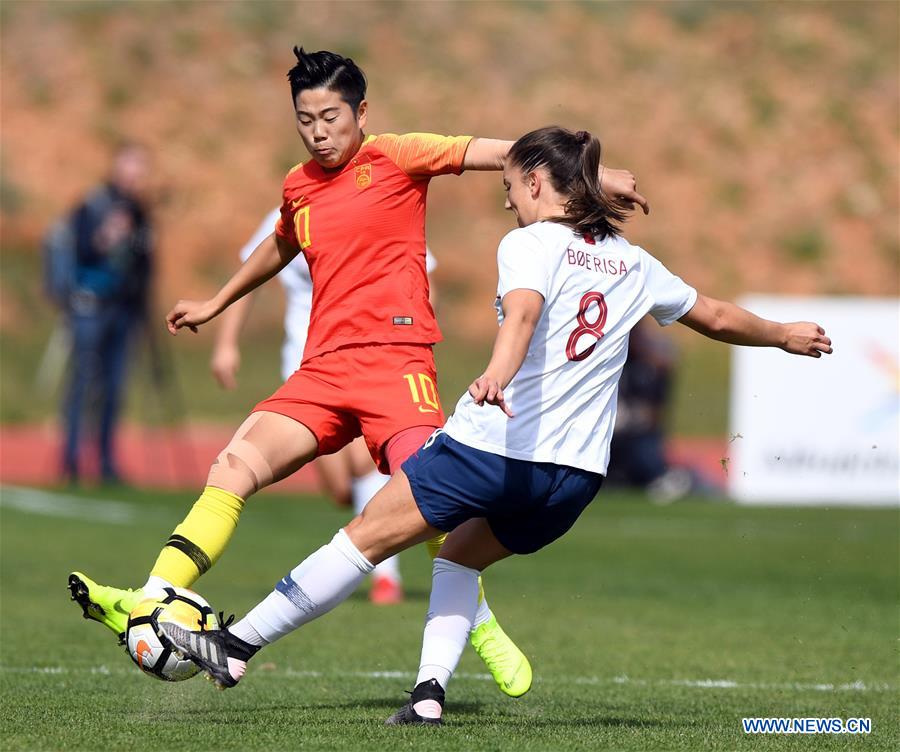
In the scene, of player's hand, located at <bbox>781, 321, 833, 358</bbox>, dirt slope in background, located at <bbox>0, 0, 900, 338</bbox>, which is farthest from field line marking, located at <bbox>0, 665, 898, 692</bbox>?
dirt slope in background, located at <bbox>0, 0, 900, 338</bbox>

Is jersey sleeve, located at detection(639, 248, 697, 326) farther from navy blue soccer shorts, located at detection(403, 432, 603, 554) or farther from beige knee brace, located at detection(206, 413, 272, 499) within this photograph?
beige knee brace, located at detection(206, 413, 272, 499)

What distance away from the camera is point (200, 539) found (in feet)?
17.9

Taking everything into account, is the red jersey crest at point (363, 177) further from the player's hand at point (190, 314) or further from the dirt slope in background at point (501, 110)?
the dirt slope in background at point (501, 110)

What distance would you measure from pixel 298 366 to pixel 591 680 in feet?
7.66

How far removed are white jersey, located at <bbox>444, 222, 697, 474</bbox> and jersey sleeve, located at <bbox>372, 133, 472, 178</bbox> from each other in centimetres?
82

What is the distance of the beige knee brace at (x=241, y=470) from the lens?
5.54m

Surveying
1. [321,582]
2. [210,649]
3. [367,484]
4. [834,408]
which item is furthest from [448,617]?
[834,408]

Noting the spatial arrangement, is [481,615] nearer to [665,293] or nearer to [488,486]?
[488,486]

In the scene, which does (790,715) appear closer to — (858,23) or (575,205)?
(575,205)

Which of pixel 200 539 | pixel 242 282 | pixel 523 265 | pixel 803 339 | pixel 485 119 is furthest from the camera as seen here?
pixel 485 119

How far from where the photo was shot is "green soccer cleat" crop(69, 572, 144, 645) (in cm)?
528

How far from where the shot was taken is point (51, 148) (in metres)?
37.7

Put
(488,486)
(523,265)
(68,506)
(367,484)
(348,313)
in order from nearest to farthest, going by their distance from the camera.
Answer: (523,265), (488,486), (348,313), (367,484), (68,506)

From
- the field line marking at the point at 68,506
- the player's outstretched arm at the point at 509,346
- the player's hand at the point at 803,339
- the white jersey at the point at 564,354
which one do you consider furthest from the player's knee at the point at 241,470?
the field line marking at the point at 68,506
